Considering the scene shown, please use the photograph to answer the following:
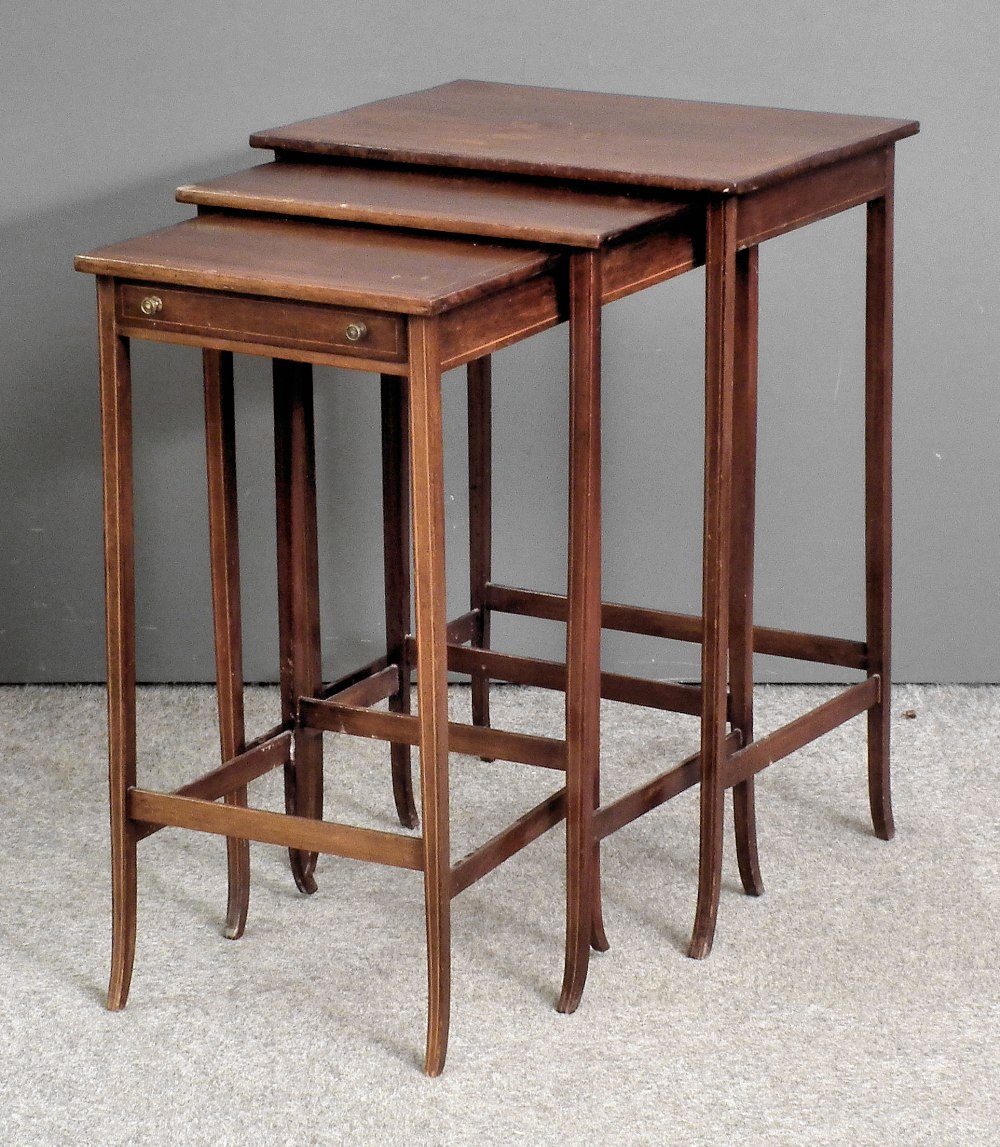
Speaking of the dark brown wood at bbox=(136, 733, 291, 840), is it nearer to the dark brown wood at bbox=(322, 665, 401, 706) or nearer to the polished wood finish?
the polished wood finish

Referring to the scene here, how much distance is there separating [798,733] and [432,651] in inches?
32.0

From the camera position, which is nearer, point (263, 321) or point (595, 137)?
point (263, 321)

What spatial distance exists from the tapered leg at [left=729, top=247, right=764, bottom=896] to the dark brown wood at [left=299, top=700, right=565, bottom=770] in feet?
1.08

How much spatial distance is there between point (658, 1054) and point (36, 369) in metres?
1.77

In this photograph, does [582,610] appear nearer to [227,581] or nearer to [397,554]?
[227,581]

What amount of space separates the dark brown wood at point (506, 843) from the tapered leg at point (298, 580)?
15.8 inches

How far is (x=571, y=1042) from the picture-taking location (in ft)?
8.07

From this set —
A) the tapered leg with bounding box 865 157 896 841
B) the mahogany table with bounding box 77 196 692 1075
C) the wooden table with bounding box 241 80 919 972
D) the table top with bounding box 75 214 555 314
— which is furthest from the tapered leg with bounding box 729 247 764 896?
the table top with bounding box 75 214 555 314

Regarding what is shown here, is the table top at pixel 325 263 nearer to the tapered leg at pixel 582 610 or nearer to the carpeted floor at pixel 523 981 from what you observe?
the tapered leg at pixel 582 610

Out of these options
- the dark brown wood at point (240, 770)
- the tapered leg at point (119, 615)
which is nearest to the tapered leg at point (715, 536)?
the dark brown wood at point (240, 770)

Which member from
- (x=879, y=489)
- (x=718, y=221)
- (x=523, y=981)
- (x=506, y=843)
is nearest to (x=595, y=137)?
(x=718, y=221)

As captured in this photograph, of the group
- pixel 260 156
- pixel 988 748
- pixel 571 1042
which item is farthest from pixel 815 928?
pixel 260 156

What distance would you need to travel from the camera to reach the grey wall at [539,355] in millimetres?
3320

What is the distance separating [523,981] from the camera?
261cm
